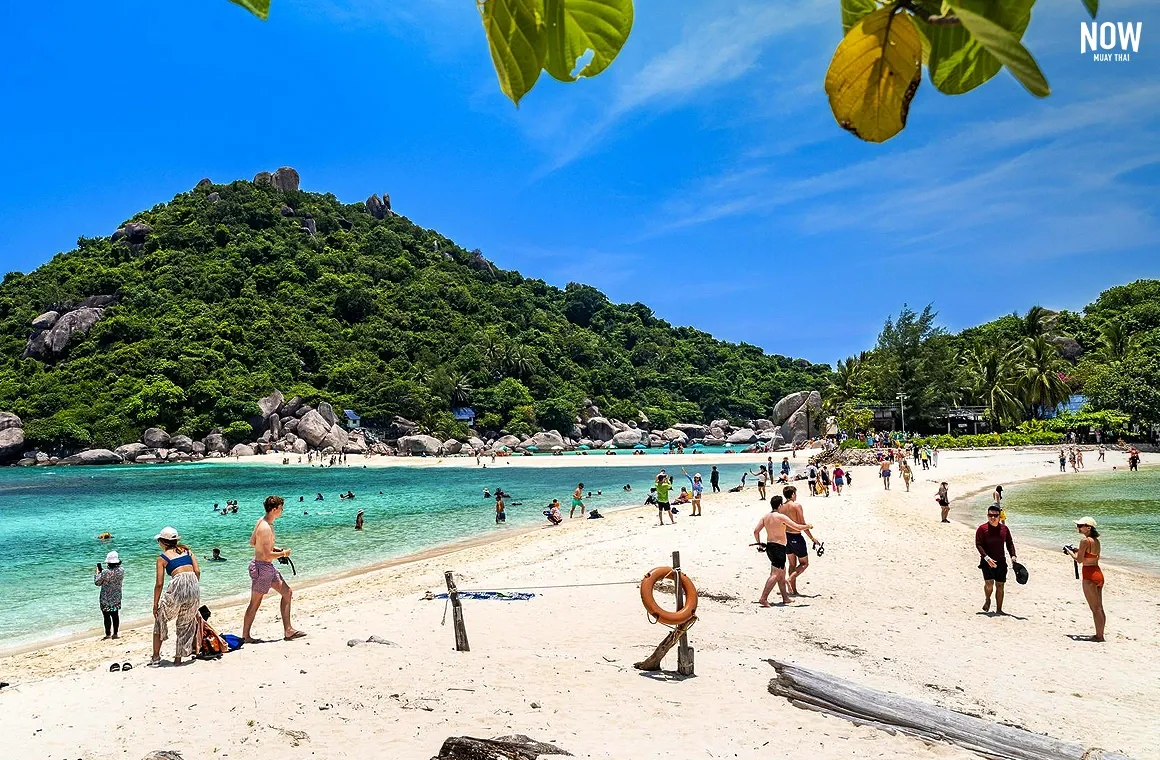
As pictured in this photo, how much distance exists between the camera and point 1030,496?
2603 centimetres

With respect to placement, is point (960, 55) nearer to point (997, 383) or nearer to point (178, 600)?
point (178, 600)

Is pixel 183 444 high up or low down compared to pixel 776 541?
up

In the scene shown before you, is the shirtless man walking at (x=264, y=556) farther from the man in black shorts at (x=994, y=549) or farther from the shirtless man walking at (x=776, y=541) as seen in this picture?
the man in black shorts at (x=994, y=549)

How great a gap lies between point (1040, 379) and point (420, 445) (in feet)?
169

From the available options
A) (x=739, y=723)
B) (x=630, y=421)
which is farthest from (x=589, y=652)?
(x=630, y=421)

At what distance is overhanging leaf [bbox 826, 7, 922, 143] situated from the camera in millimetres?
622

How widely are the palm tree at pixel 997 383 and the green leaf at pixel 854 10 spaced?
59804mm

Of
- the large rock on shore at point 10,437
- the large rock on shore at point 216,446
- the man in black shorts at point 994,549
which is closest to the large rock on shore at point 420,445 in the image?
the large rock on shore at point 216,446

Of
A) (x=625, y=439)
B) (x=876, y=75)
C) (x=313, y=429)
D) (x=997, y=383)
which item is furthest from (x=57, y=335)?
(x=876, y=75)

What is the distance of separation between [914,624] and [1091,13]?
9.98m

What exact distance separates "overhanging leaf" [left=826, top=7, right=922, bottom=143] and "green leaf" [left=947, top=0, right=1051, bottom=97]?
20cm

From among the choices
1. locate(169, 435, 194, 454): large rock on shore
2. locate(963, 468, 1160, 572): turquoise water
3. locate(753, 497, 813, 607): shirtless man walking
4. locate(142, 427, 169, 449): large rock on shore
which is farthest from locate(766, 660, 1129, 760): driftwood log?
locate(142, 427, 169, 449): large rock on shore

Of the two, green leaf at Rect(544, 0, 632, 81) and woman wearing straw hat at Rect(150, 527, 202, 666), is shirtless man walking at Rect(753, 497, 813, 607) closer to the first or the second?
woman wearing straw hat at Rect(150, 527, 202, 666)

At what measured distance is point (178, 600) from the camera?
751 centimetres
